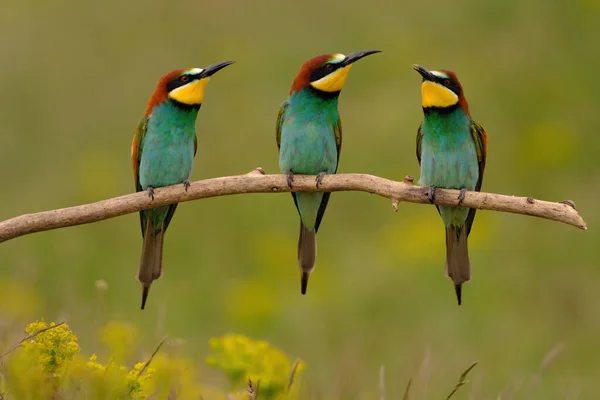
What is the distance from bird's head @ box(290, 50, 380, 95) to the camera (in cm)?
340

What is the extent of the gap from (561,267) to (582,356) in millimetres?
941

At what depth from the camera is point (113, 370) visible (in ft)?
9.08

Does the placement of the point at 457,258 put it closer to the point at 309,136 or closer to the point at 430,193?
the point at 430,193

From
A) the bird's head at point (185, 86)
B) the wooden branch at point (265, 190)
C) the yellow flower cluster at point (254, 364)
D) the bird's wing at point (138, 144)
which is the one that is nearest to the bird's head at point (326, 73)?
the bird's head at point (185, 86)

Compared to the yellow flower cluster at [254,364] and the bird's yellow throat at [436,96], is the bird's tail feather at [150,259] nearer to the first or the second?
the yellow flower cluster at [254,364]

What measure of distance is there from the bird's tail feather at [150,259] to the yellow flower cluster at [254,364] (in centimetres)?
31

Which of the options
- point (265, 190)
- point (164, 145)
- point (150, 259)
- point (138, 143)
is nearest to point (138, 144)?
point (138, 143)

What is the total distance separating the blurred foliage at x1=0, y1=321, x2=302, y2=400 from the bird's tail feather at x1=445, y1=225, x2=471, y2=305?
570 mm

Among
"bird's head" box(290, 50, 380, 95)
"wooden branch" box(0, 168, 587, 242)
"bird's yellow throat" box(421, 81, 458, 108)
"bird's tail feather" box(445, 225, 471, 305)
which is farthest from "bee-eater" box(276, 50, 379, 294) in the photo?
"wooden branch" box(0, 168, 587, 242)

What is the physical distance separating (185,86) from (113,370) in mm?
1165

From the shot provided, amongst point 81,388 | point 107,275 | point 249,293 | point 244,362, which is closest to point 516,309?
point 249,293

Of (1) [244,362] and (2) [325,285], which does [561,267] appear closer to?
(2) [325,285]

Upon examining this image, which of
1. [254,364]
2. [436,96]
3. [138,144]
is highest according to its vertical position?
[436,96]

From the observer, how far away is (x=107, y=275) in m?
8.12
